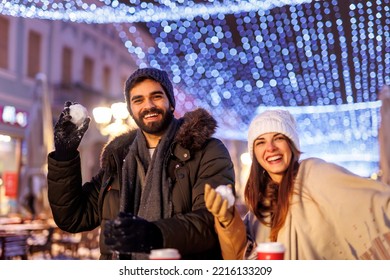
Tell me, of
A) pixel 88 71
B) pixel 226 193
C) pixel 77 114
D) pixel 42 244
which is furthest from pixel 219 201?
pixel 88 71

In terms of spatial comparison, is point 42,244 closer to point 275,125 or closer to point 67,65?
point 67,65

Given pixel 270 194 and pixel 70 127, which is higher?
pixel 70 127

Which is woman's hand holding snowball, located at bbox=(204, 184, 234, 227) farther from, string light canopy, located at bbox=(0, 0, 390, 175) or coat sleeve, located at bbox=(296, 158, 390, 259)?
string light canopy, located at bbox=(0, 0, 390, 175)

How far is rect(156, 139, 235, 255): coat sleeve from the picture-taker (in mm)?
1615

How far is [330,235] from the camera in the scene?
5.93ft

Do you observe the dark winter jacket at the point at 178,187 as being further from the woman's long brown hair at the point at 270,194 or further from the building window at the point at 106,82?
the building window at the point at 106,82

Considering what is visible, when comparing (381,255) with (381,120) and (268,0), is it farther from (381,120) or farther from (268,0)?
(381,120)

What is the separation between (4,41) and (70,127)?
15.3 feet

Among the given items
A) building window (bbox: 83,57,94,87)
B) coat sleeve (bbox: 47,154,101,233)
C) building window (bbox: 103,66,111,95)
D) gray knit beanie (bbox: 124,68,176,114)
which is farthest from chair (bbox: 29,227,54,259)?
gray knit beanie (bbox: 124,68,176,114)

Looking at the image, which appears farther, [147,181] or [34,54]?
[34,54]

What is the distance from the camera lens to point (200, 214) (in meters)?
1.67

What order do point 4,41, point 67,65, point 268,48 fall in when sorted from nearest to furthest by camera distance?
point 268,48, point 4,41, point 67,65

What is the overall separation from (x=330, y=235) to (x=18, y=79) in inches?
198

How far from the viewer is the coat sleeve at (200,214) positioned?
1.62 meters
